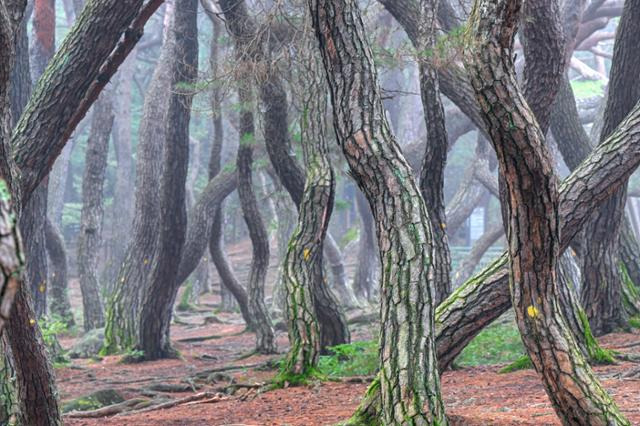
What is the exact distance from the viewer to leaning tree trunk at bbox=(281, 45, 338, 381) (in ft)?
29.8

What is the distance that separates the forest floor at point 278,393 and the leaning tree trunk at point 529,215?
118 cm

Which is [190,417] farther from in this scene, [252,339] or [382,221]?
[252,339]

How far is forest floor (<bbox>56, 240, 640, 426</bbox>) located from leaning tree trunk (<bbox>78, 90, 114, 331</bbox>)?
495cm

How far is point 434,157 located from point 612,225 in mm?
2379

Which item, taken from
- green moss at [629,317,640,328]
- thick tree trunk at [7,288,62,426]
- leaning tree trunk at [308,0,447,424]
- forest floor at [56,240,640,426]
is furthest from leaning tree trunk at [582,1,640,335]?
thick tree trunk at [7,288,62,426]

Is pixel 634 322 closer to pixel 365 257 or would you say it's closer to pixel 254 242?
pixel 254 242

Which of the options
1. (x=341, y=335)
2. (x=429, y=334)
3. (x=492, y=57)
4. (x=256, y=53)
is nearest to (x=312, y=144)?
(x=256, y=53)

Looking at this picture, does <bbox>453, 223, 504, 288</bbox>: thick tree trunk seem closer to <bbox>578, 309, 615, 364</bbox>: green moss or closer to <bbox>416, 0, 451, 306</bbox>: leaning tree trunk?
<bbox>416, 0, 451, 306</bbox>: leaning tree trunk

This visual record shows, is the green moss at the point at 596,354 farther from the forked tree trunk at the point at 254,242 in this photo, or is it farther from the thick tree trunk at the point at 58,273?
the thick tree trunk at the point at 58,273

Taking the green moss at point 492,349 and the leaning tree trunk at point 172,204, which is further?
the leaning tree trunk at point 172,204

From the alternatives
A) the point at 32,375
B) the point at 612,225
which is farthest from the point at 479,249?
the point at 32,375

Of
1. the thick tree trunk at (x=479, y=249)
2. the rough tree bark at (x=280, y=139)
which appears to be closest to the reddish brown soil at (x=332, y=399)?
the rough tree bark at (x=280, y=139)

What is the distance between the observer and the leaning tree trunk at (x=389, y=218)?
17.2ft

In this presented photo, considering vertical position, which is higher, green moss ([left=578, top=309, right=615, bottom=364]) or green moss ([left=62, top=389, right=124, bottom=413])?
green moss ([left=578, top=309, right=615, bottom=364])
